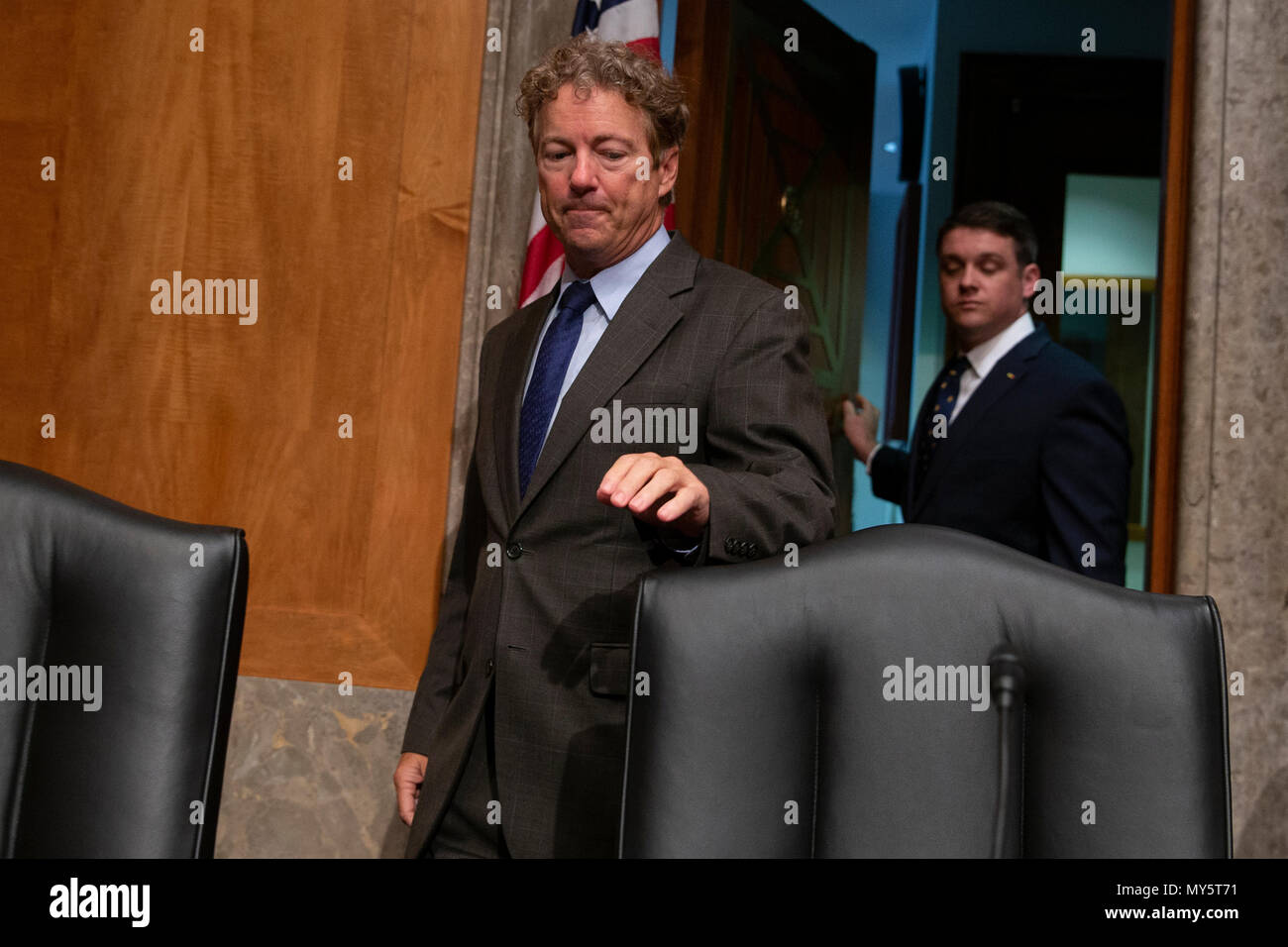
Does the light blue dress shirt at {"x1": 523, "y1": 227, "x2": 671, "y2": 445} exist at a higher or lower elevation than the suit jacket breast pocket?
higher

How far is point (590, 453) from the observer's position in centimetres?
154

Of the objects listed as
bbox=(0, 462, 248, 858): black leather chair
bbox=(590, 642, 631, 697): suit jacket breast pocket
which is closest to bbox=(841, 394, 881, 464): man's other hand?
bbox=(590, 642, 631, 697): suit jacket breast pocket

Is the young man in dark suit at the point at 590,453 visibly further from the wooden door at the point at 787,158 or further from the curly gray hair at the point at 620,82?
the wooden door at the point at 787,158

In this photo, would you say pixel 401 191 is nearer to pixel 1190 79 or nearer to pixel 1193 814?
pixel 1190 79

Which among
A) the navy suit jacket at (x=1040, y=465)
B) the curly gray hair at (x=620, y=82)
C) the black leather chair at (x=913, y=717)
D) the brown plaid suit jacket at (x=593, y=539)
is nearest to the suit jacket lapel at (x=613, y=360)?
the brown plaid suit jacket at (x=593, y=539)

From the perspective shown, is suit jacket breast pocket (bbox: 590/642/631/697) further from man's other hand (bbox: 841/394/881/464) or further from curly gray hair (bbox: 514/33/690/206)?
man's other hand (bbox: 841/394/881/464)

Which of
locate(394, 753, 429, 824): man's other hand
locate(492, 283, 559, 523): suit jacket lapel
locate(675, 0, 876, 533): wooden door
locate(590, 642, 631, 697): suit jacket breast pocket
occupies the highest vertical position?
locate(675, 0, 876, 533): wooden door

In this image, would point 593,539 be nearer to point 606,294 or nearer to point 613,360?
point 613,360

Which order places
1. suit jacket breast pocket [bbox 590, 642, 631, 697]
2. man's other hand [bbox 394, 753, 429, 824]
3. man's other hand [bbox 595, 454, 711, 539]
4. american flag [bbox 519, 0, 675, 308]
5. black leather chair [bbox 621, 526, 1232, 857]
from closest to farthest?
black leather chair [bbox 621, 526, 1232, 857] → man's other hand [bbox 595, 454, 711, 539] → suit jacket breast pocket [bbox 590, 642, 631, 697] → man's other hand [bbox 394, 753, 429, 824] → american flag [bbox 519, 0, 675, 308]

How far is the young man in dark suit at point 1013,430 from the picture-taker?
84.0 inches

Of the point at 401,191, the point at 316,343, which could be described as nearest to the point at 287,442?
the point at 316,343

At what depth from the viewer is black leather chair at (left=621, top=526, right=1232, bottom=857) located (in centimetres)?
95

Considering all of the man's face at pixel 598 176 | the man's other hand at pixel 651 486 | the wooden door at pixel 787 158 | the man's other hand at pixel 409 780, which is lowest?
the man's other hand at pixel 409 780

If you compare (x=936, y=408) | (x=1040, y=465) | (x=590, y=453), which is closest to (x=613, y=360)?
(x=590, y=453)
